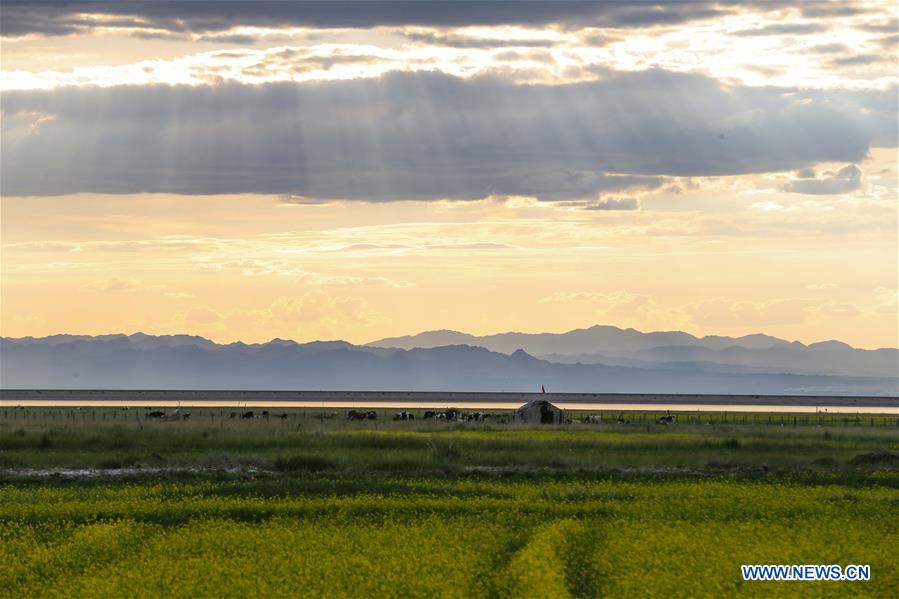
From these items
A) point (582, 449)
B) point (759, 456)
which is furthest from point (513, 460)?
point (759, 456)

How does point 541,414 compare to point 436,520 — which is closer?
point 436,520

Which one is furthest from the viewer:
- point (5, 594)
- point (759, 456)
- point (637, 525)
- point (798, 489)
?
point (759, 456)

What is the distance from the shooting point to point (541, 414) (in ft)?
308

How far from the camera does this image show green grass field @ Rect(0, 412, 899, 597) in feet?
81.1

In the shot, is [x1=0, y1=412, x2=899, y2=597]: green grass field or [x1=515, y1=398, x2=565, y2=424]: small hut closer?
[x1=0, y1=412, x2=899, y2=597]: green grass field

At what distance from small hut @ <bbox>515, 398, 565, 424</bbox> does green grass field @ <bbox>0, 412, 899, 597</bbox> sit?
28847mm

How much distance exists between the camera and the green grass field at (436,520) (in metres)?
24.7

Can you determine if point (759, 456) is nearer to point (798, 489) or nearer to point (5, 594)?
point (798, 489)

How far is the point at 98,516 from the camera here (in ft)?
117

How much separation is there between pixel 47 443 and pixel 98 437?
3847 millimetres

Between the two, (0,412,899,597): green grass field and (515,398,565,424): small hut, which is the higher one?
(515,398,565,424): small hut

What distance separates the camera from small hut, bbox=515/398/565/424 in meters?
93.2

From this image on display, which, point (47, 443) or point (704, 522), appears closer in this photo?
point (704, 522)

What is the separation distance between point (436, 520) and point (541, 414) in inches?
2388
